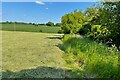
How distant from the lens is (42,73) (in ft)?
39.0

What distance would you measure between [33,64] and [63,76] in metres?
3.22

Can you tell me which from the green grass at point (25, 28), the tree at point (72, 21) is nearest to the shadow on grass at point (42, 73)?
the tree at point (72, 21)

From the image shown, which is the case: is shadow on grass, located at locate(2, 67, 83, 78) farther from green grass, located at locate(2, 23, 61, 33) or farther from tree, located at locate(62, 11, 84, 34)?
green grass, located at locate(2, 23, 61, 33)

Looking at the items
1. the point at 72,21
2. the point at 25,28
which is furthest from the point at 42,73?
the point at 25,28

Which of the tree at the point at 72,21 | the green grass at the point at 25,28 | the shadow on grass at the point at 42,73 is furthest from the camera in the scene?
the green grass at the point at 25,28

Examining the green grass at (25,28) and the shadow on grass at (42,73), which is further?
the green grass at (25,28)

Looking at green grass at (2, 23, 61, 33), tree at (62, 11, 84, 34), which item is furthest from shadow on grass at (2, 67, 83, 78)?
green grass at (2, 23, 61, 33)

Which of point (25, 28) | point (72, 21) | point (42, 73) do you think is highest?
point (72, 21)

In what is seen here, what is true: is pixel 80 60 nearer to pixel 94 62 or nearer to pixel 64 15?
pixel 94 62

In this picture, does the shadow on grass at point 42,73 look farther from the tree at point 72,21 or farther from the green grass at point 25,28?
the green grass at point 25,28

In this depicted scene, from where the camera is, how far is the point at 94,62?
12.8 m

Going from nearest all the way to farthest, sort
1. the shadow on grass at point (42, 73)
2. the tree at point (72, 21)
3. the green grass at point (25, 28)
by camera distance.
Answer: the shadow on grass at point (42, 73) → the tree at point (72, 21) → the green grass at point (25, 28)

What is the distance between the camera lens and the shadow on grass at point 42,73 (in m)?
11.3

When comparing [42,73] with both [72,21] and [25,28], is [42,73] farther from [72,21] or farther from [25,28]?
[25,28]
